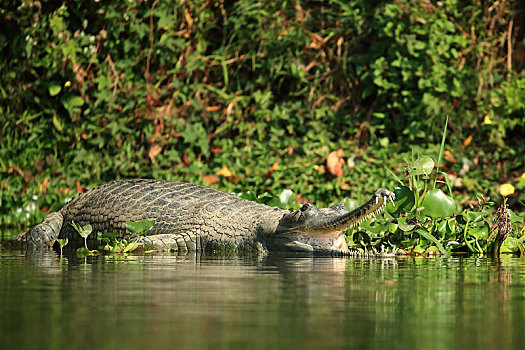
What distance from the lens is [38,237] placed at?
6.67 metres

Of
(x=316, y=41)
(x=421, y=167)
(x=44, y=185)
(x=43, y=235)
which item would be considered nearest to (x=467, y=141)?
(x=316, y=41)

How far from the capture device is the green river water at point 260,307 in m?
1.88

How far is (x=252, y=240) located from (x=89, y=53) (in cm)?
502

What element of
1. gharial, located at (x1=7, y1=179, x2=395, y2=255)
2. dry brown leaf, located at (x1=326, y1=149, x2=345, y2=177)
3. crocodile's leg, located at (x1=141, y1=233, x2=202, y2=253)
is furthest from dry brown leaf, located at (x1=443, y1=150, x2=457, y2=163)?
crocodile's leg, located at (x1=141, y1=233, x2=202, y2=253)

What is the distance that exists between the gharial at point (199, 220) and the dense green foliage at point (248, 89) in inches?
101

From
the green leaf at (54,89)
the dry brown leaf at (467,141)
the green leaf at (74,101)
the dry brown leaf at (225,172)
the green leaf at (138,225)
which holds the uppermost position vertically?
the green leaf at (54,89)

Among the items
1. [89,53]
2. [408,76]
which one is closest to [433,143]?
[408,76]

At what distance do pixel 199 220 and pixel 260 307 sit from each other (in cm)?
360

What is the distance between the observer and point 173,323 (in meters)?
2.13

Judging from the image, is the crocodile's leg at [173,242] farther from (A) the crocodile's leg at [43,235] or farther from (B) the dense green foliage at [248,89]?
(B) the dense green foliage at [248,89]

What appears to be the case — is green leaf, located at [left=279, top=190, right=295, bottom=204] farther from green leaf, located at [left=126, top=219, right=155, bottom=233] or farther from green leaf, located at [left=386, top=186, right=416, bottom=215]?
green leaf, located at [left=386, top=186, right=416, bottom=215]

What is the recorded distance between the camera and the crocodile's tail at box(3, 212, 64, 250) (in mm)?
6648

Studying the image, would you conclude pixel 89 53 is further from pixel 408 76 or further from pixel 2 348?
pixel 2 348

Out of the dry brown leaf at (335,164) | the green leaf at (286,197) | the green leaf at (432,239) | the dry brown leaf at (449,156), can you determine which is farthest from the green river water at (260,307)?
the dry brown leaf at (449,156)
